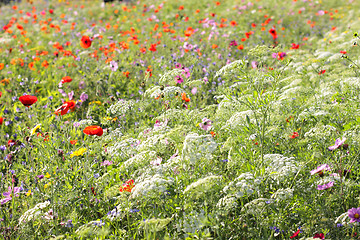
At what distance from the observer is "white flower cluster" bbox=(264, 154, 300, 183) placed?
1857 millimetres

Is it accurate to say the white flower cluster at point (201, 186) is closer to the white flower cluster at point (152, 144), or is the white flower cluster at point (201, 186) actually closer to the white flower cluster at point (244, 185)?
the white flower cluster at point (244, 185)

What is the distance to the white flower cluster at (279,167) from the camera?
1.86 metres

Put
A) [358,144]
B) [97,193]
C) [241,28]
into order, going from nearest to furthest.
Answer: [358,144]
[97,193]
[241,28]

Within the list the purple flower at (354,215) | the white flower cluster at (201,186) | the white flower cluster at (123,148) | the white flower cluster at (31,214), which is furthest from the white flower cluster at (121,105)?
the purple flower at (354,215)

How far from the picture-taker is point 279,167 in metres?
1.95

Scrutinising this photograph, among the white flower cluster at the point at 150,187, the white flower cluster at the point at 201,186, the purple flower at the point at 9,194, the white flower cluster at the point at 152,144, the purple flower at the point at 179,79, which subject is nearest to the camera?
the white flower cluster at the point at 201,186

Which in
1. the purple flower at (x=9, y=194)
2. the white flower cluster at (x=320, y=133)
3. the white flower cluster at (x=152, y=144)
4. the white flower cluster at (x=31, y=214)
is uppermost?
the white flower cluster at (x=152, y=144)

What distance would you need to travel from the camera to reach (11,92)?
457 centimetres

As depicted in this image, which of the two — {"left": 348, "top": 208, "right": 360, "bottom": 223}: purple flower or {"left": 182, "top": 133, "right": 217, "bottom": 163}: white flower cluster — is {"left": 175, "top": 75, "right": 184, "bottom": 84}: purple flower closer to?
{"left": 182, "top": 133, "right": 217, "bottom": 163}: white flower cluster

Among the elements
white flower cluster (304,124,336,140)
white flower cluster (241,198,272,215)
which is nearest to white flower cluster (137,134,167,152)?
white flower cluster (241,198,272,215)

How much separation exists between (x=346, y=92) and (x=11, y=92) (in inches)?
173

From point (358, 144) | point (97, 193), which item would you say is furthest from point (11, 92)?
point (358, 144)

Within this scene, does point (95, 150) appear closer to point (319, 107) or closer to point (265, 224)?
point (265, 224)

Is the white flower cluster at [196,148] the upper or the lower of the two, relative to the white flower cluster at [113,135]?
upper
